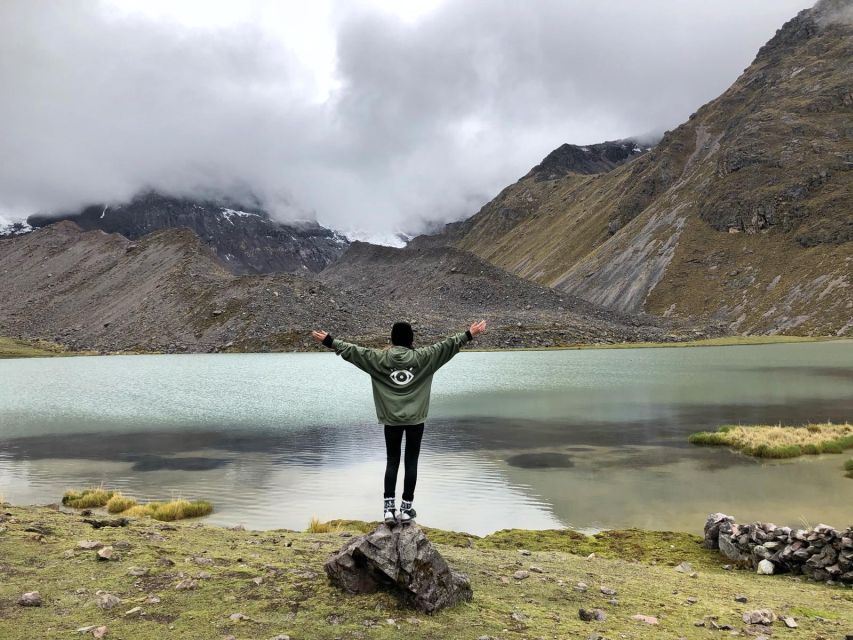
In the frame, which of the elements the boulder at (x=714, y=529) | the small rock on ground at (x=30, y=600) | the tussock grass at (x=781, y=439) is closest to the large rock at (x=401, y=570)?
the small rock on ground at (x=30, y=600)

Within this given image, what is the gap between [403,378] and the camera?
31.1ft

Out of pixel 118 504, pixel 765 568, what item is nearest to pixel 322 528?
pixel 118 504

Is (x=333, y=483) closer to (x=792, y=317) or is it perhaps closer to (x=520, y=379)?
(x=520, y=379)

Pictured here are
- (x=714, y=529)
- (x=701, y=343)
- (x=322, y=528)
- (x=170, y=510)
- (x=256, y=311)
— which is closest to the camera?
(x=714, y=529)

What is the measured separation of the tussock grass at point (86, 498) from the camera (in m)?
19.0

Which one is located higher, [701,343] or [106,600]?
[701,343]

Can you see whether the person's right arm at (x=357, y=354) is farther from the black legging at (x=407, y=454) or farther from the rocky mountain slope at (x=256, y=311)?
the rocky mountain slope at (x=256, y=311)

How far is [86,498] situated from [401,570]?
14801 millimetres

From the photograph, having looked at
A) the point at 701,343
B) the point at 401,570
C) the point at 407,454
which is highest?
the point at 701,343

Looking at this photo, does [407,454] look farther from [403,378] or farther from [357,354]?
[357,354]

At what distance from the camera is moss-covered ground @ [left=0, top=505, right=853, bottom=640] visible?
773 cm

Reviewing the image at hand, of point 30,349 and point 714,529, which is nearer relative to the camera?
point 714,529

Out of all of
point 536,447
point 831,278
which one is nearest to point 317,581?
point 536,447

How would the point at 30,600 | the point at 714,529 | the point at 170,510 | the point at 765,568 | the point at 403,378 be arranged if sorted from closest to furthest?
the point at 30,600 < the point at 403,378 < the point at 765,568 < the point at 714,529 < the point at 170,510
